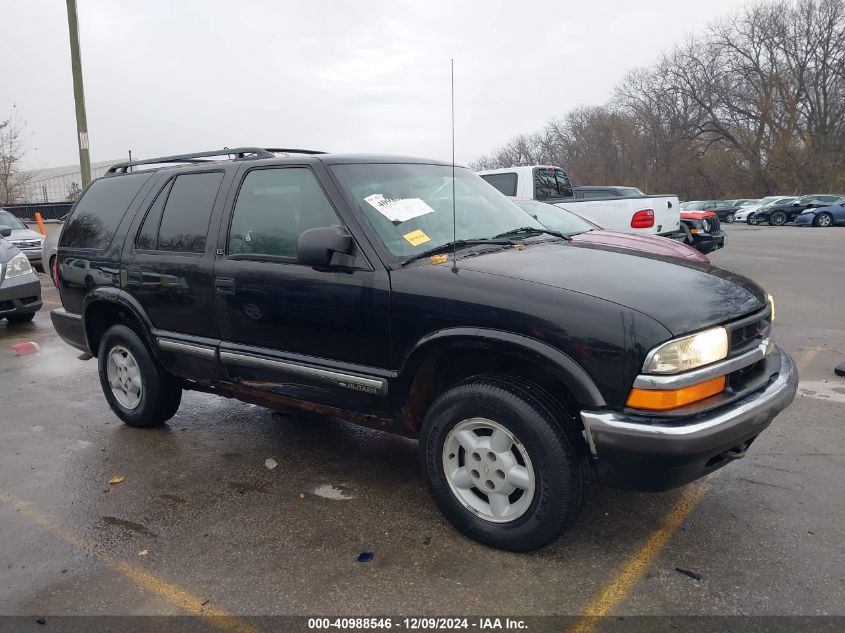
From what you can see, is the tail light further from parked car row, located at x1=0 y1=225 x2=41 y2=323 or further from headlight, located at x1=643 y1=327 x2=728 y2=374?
parked car row, located at x1=0 y1=225 x2=41 y2=323

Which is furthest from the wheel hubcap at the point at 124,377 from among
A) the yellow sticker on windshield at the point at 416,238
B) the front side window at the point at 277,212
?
the yellow sticker on windshield at the point at 416,238

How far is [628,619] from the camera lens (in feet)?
8.05

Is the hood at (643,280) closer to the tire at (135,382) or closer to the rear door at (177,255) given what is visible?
the rear door at (177,255)

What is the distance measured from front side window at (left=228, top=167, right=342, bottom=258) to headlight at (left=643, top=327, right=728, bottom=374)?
1738mm

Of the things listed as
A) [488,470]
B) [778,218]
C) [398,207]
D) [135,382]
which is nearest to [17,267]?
[135,382]

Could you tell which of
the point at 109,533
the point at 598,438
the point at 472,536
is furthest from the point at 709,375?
the point at 109,533

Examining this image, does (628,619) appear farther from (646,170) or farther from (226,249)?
(646,170)

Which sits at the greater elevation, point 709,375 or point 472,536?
point 709,375

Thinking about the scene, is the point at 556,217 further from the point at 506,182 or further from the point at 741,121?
the point at 741,121

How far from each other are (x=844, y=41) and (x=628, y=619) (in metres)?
58.1

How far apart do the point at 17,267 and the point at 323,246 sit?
730 centimetres

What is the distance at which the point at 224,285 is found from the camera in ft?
12.2

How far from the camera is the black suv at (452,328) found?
257 centimetres

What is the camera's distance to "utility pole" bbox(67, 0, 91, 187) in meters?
12.6
